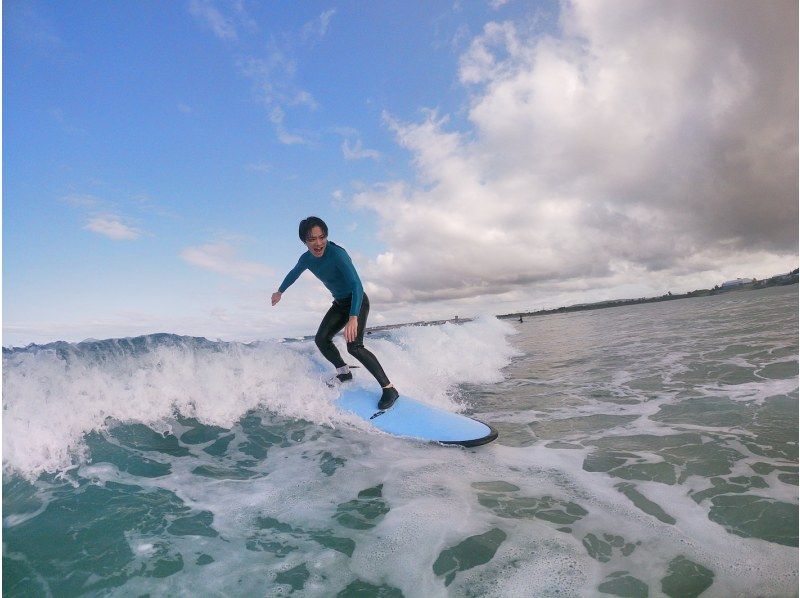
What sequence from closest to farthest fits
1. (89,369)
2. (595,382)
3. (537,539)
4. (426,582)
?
(426,582) → (537,539) → (89,369) → (595,382)

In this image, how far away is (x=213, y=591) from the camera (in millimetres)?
2666

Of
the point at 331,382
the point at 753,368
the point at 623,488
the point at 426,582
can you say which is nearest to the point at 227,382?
the point at 331,382

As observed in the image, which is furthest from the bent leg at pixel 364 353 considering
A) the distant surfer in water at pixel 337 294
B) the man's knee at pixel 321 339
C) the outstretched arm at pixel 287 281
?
the outstretched arm at pixel 287 281

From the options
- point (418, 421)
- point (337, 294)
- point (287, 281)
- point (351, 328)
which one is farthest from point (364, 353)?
point (287, 281)

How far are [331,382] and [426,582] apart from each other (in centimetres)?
483

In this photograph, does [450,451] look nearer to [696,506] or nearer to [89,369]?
[696,506]

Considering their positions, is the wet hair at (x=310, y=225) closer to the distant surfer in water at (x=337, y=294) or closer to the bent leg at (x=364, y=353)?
the distant surfer in water at (x=337, y=294)


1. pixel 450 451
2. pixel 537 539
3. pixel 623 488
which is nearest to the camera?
pixel 537 539

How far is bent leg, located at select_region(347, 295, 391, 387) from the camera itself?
6.04 meters

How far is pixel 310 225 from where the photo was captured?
582cm

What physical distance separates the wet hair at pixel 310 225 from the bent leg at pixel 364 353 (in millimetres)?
1374

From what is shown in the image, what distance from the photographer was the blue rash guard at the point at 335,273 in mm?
5960

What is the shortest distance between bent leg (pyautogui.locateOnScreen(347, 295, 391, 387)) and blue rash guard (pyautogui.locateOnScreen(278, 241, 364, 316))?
36cm

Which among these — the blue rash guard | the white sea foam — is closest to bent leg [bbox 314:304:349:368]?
the blue rash guard
